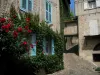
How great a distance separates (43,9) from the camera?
14.9 meters

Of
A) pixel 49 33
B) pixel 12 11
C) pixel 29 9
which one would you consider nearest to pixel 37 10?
pixel 29 9

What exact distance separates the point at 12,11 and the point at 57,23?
20.2 feet

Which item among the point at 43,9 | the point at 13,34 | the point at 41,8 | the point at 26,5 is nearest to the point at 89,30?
the point at 43,9

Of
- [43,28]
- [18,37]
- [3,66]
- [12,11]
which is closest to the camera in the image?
[18,37]

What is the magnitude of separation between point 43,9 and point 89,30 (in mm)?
8958

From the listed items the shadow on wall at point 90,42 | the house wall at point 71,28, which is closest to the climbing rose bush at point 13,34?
the shadow on wall at point 90,42

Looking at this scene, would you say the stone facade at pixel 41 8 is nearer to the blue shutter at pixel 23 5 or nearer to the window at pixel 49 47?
the blue shutter at pixel 23 5

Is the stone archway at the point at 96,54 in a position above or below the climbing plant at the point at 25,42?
below

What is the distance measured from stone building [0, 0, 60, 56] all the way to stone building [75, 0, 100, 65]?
610 cm

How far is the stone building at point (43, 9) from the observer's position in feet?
39.0

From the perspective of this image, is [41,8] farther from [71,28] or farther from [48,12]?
[71,28]

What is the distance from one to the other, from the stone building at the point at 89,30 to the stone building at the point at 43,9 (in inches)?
240

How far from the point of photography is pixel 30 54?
12750 millimetres

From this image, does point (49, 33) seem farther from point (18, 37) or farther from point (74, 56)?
point (74, 56)
